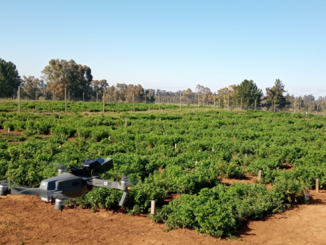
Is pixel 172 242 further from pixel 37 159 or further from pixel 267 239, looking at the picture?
pixel 37 159

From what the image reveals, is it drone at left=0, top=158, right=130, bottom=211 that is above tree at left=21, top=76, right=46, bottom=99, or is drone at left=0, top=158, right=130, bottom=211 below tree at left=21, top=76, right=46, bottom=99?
below

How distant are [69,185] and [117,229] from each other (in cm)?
573

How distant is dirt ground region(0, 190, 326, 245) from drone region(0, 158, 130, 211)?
485 cm

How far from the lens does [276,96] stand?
262ft

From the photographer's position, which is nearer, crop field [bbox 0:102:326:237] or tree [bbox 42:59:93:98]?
crop field [bbox 0:102:326:237]

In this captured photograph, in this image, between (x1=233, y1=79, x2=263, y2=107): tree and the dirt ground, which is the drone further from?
(x1=233, y1=79, x2=263, y2=107): tree

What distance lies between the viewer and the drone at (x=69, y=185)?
2.77 meters


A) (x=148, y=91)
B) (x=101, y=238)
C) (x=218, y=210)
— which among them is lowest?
(x=101, y=238)

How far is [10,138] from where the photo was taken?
21.4m

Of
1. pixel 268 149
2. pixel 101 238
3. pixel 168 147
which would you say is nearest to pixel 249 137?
pixel 268 149

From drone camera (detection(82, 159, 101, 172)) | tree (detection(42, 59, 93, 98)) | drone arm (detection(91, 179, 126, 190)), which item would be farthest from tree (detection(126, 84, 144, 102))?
drone arm (detection(91, 179, 126, 190))

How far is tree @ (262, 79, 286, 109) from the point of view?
80.1 metres

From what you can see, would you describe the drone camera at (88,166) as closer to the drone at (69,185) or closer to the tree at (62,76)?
the drone at (69,185)

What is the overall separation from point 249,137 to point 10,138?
55.6 feet
